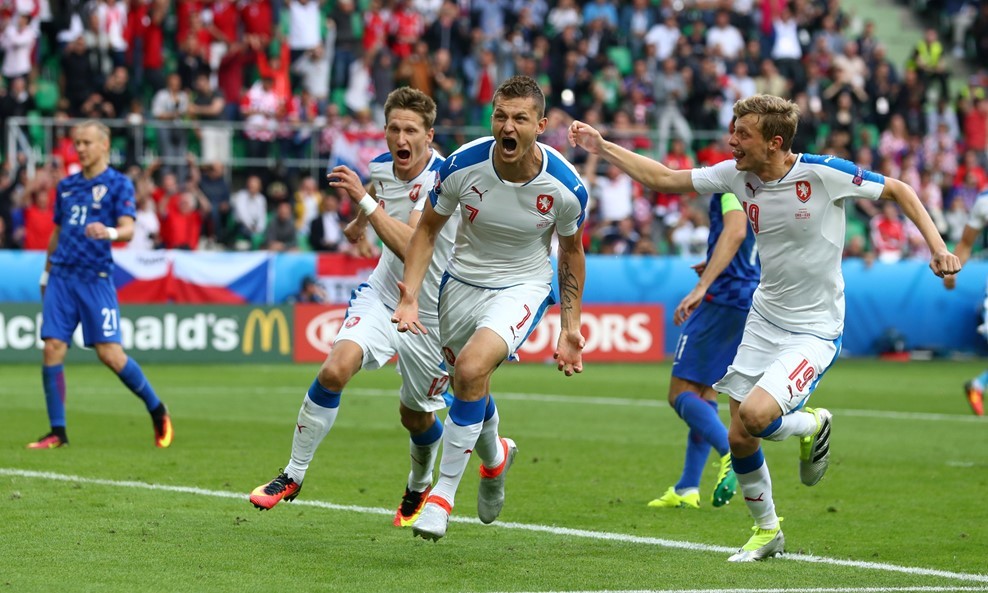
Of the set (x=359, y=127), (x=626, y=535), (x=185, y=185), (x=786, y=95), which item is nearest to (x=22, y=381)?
(x=185, y=185)

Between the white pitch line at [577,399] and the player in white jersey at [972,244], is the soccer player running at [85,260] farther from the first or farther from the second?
the player in white jersey at [972,244]

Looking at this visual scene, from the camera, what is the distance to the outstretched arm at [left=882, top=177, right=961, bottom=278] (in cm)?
762

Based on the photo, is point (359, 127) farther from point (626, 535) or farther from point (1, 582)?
point (1, 582)

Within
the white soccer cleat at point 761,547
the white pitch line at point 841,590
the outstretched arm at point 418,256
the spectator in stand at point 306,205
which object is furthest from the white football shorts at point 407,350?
the spectator in stand at point 306,205

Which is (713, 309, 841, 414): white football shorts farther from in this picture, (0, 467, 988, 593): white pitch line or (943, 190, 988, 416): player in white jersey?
(943, 190, 988, 416): player in white jersey

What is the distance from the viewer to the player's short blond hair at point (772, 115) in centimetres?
786

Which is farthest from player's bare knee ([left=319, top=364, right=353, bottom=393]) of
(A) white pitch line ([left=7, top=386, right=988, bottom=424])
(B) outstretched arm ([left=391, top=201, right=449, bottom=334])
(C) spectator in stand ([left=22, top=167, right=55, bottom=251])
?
(C) spectator in stand ([left=22, top=167, right=55, bottom=251])

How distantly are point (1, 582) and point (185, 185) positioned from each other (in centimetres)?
1815

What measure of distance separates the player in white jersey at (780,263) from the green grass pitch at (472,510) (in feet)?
2.13

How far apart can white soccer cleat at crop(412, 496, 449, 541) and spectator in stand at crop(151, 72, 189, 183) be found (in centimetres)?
1819

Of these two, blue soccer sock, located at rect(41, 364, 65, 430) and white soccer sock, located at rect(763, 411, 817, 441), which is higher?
white soccer sock, located at rect(763, 411, 817, 441)

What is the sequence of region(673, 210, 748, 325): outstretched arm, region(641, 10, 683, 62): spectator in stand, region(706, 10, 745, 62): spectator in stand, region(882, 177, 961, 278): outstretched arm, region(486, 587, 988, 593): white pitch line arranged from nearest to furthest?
1. region(486, 587, 988, 593): white pitch line
2. region(882, 177, 961, 278): outstretched arm
3. region(673, 210, 748, 325): outstretched arm
4. region(641, 10, 683, 62): spectator in stand
5. region(706, 10, 745, 62): spectator in stand

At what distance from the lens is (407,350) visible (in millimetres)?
8766

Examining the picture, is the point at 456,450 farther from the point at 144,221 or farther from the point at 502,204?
the point at 144,221
